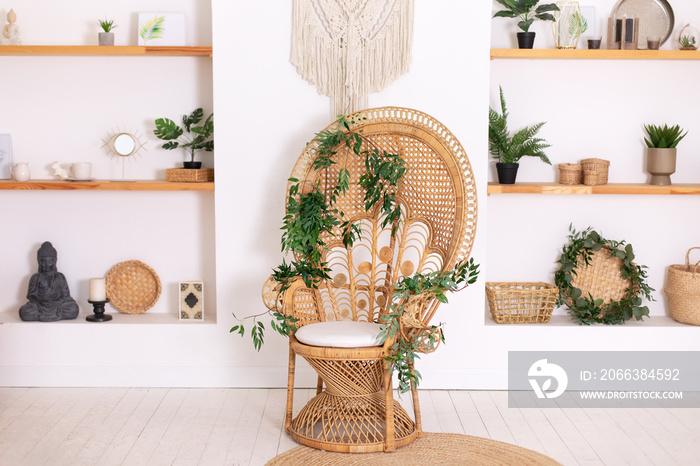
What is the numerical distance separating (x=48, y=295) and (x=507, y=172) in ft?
7.34

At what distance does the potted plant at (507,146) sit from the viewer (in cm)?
362

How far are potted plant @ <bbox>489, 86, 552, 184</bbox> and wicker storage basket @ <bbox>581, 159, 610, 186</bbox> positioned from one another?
19 cm

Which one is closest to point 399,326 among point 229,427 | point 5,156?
point 229,427

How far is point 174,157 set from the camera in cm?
Result: 379

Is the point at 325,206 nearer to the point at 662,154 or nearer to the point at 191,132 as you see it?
the point at 191,132

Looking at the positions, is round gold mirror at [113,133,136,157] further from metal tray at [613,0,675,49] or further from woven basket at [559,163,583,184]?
metal tray at [613,0,675,49]

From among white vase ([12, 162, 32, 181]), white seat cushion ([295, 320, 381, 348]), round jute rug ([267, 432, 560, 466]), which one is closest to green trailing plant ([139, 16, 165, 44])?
white vase ([12, 162, 32, 181])

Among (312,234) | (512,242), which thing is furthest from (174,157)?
(512,242)

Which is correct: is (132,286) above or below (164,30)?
below

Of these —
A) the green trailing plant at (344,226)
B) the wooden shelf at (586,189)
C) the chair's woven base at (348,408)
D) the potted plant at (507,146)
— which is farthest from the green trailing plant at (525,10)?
the chair's woven base at (348,408)

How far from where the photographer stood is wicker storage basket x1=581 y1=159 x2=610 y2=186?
363 centimetres

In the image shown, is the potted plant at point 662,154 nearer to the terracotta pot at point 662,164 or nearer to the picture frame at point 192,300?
the terracotta pot at point 662,164

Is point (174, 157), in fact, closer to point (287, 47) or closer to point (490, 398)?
point (287, 47)

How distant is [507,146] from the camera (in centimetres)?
365
